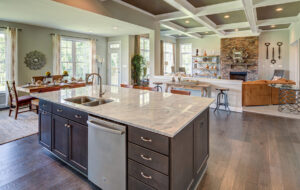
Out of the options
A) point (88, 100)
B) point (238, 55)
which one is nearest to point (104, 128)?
point (88, 100)

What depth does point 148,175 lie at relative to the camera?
61.9 inches

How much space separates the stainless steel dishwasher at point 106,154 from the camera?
1733 millimetres

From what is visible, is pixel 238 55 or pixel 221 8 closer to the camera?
pixel 221 8

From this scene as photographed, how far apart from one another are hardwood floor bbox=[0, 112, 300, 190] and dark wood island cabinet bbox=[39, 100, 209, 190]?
20cm

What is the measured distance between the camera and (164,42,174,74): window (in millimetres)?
11523

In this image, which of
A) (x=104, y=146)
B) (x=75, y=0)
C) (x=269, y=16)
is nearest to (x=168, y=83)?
(x=75, y=0)

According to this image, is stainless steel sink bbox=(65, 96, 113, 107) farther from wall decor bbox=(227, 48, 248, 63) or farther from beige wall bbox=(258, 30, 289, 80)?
beige wall bbox=(258, 30, 289, 80)

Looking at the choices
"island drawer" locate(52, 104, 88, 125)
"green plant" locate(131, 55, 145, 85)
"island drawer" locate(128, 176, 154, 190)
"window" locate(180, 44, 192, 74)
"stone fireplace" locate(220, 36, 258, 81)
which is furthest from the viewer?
"window" locate(180, 44, 192, 74)

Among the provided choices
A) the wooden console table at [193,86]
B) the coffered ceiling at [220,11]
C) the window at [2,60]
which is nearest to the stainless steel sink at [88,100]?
the coffered ceiling at [220,11]

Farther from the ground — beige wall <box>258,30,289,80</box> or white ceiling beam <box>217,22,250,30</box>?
white ceiling beam <box>217,22,250,30</box>

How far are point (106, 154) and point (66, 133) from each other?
827 millimetres

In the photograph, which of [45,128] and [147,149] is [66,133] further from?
[147,149]

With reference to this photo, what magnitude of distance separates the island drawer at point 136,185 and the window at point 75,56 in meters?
7.14

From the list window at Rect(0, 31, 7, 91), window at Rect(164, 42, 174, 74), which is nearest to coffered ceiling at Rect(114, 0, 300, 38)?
window at Rect(164, 42, 174, 74)
